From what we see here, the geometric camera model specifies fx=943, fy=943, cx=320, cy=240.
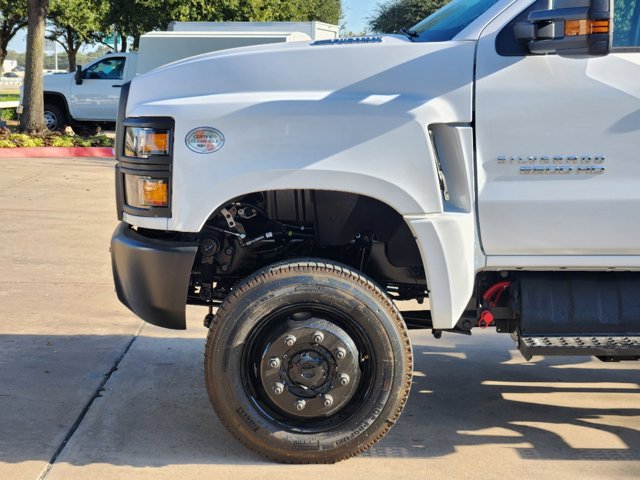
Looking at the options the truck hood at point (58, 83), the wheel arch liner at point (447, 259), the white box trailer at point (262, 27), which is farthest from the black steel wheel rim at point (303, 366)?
the truck hood at point (58, 83)

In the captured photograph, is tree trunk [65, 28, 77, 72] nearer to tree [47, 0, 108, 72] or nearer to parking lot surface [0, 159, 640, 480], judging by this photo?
tree [47, 0, 108, 72]

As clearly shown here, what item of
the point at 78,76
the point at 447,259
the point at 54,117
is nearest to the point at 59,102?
the point at 54,117

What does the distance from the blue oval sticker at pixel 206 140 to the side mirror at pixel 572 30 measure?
4.36 feet

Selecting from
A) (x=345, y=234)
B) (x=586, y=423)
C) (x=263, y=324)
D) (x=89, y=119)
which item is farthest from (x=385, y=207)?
(x=89, y=119)

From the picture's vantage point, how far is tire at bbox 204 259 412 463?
13.4 ft

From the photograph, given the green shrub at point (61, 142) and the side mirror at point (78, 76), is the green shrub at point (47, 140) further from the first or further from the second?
the side mirror at point (78, 76)

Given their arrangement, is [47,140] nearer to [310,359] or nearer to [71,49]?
[310,359]

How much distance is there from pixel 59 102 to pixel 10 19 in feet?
61.8

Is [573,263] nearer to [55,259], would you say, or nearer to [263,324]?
[263,324]

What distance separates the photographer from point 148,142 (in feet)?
13.4

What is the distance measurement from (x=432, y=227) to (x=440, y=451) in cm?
113

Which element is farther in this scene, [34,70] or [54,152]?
[34,70]

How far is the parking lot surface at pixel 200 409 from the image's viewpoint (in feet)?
13.7

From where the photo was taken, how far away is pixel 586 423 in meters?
4.82
